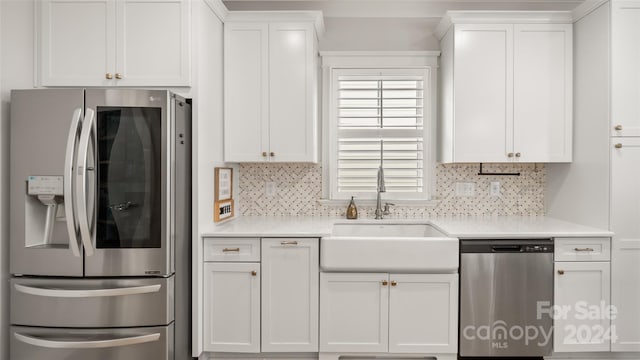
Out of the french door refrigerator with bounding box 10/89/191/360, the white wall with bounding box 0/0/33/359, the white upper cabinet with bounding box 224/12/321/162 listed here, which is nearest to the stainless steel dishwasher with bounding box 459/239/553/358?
the white upper cabinet with bounding box 224/12/321/162

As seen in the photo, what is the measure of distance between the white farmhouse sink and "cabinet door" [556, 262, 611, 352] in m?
0.72

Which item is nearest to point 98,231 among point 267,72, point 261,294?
point 261,294

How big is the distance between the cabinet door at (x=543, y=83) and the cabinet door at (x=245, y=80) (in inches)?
72.6

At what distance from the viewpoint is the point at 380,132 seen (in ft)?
10.8

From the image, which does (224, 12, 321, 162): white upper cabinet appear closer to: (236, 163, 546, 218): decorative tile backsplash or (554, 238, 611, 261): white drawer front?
(236, 163, 546, 218): decorative tile backsplash

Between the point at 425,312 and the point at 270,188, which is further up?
the point at 270,188

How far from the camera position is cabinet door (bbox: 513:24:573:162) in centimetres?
284

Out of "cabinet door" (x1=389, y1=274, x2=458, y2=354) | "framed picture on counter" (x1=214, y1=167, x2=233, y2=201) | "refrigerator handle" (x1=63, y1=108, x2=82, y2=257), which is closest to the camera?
"refrigerator handle" (x1=63, y1=108, x2=82, y2=257)

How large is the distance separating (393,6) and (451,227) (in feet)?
6.13

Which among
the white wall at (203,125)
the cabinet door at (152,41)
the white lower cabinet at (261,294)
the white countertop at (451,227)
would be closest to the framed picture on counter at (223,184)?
the white wall at (203,125)

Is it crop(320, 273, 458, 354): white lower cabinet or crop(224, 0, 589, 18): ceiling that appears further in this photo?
crop(224, 0, 589, 18): ceiling

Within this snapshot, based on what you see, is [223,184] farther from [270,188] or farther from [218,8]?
[218,8]

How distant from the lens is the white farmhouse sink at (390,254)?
245cm

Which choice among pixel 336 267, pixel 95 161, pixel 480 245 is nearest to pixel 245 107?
pixel 95 161
